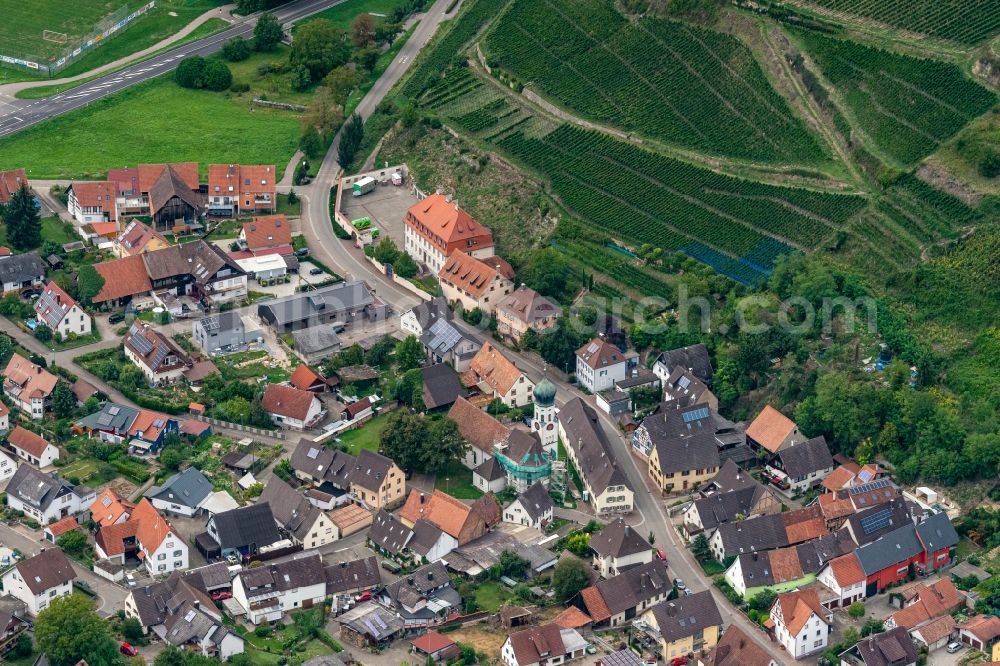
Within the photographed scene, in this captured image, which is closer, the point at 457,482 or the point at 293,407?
the point at 457,482

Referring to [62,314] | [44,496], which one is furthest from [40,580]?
[62,314]

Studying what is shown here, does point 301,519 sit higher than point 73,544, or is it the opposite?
point 301,519

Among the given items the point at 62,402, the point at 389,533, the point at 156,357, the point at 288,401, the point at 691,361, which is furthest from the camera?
the point at 156,357

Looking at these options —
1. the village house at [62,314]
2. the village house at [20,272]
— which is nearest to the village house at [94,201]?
the village house at [20,272]

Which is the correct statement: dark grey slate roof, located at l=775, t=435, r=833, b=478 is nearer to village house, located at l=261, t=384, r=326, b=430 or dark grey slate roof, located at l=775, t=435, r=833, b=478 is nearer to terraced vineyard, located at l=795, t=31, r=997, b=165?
terraced vineyard, located at l=795, t=31, r=997, b=165

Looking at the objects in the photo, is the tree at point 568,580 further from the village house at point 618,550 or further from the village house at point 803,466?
the village house at point 803,466

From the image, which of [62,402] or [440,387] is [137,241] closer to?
[62,402]

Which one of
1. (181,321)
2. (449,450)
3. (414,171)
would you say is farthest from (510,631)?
(414,171)
